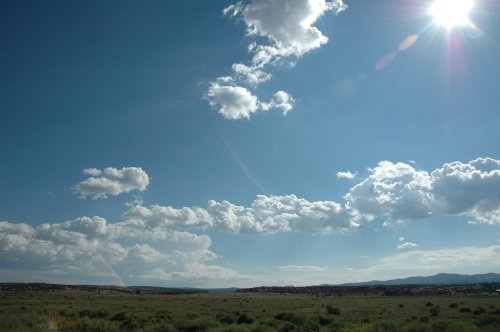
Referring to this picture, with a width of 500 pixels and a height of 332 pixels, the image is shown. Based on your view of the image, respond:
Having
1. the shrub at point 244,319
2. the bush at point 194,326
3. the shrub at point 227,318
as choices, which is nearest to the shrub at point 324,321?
the shrub at point 244,319

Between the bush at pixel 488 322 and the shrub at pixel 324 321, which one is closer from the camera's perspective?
the bush at pixel 488 322

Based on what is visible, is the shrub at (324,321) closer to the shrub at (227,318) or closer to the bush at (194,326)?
the shrub at (227,318)

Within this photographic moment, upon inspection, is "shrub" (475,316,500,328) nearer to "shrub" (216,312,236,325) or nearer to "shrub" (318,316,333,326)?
"shrub" (318,316,333,326)

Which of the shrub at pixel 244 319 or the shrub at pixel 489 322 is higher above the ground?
the shrub at pixel 489 322

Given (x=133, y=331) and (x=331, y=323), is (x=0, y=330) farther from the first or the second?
(x=331, y=323)

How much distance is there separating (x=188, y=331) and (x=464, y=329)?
1890 cm

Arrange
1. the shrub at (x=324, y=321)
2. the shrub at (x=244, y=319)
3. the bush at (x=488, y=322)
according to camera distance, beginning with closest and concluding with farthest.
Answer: the bush at (x=488, y=322), the shrub at (x=324, y=321), the shrub at (x=244, y=319)

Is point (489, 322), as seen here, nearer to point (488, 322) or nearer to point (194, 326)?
point (488, 322)

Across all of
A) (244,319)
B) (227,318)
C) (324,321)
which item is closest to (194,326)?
(227,318)

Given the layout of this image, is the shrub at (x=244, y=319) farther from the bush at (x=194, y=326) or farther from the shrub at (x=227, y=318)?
the bush at (x=194, y=326)

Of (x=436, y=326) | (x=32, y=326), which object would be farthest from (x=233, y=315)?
(x=436, y=326)

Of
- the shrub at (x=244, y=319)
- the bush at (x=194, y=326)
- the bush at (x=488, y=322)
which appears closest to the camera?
the bush at (x=488, y=322)

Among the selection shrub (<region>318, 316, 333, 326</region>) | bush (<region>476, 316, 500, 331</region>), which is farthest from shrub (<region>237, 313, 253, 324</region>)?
bush (<region>476, 316, 500, 331</region>)

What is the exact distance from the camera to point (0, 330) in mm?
25328
